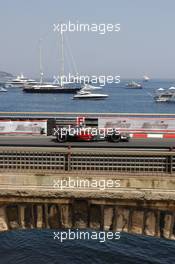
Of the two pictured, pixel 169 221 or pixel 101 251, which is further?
pixel 101 251

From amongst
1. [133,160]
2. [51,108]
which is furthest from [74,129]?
[51,108]

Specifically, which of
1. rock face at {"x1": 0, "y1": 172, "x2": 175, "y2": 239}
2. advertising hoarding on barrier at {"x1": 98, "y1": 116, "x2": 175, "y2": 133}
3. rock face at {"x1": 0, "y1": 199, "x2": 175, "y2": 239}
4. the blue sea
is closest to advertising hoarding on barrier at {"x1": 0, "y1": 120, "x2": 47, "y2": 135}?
advertising hoarding on barrier at {"x1": 98, "y1": 116, "x2": 175, "y2": 133}

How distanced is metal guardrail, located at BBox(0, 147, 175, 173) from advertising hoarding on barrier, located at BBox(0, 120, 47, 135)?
15322 mm

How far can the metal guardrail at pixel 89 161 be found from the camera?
52.9 ft

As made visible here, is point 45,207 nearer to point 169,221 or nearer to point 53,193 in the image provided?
point 53,193

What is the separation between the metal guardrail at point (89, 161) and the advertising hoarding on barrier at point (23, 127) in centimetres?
1532

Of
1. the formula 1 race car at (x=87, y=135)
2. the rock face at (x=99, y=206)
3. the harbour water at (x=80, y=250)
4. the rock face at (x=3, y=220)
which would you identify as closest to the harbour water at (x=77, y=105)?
the formula 1 race car at (x=87, y=135)

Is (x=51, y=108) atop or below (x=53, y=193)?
atop

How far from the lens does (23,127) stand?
32312 millimetres

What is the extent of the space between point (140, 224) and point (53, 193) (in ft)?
10.8

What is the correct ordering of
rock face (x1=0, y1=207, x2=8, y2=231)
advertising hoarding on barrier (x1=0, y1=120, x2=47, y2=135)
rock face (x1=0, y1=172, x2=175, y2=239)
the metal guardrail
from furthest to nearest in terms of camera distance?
advertising hoarding on barrier (x1=0, y1=120, x2=47, y2=135) < the metal guardrail < rock face (x1=0, y1=207, x2=8, y2=231) < rock face (x1=0, y1=172, x2=175, y2=239)

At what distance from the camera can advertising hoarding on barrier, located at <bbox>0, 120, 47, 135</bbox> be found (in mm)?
32094

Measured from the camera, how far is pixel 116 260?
23.8m

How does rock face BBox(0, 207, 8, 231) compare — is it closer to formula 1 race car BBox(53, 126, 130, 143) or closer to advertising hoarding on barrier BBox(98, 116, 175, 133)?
formula 1 race car BBox(53, 126, 130, 143)
